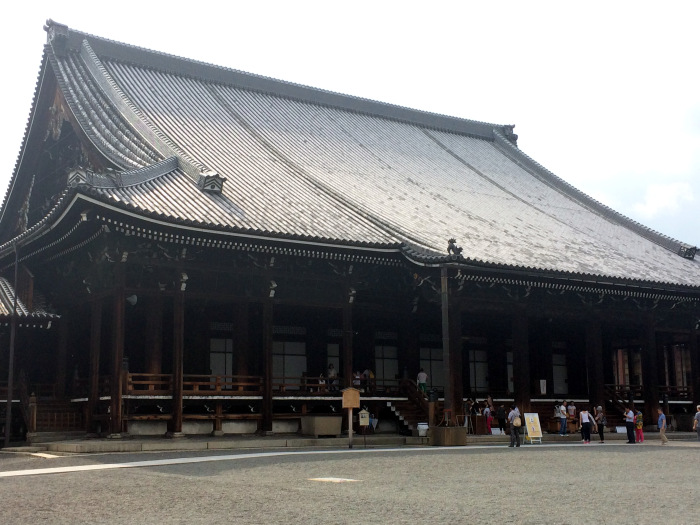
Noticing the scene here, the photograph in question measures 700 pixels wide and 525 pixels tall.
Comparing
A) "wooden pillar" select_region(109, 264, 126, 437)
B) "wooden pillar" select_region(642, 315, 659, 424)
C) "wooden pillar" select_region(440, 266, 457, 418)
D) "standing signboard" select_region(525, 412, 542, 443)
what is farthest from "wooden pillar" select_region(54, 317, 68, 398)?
"wooden pillar" select_region(642, 315, 659, 424)

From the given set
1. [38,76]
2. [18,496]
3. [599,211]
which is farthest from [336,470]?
[599,211]

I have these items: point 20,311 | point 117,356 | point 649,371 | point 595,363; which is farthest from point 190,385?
point 649,371

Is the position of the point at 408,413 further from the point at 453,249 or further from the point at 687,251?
the point at 687,251

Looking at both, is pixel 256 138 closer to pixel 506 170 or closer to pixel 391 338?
pixel 391 338

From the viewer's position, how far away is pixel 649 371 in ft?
107

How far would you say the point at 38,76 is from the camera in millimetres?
32219

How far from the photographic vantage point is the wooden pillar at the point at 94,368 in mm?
24422

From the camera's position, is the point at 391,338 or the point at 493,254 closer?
the point at 493,254

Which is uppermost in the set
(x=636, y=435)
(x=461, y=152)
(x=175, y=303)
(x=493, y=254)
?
(x=461, y=152)

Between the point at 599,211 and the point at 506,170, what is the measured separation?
4.86m

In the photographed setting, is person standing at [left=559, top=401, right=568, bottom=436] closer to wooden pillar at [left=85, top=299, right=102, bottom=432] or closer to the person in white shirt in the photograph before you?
the person in white shirt

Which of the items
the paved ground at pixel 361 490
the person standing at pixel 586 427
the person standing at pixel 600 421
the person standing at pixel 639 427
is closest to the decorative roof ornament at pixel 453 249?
the person standing at pixel 586 427

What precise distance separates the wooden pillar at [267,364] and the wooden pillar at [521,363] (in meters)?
8.65

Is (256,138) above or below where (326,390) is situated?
above
